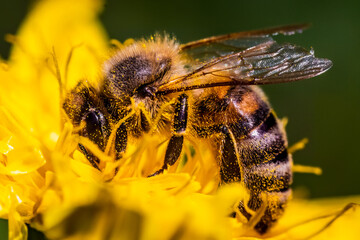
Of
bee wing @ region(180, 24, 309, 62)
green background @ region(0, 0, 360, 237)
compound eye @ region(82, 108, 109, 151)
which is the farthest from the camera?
green background @ region(0, 0, 360, 237)

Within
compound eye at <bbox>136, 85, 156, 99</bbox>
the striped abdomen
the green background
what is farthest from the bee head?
the green background

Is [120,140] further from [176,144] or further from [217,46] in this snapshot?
[217,46]

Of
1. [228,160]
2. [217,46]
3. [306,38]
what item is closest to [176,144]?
[228,160]

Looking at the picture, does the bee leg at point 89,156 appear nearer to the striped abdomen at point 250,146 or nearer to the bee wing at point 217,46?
the striped abdomen at point 250,146

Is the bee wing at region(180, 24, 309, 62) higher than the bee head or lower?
lower

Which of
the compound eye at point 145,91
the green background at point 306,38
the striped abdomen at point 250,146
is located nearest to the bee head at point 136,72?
the compound eye at point 145,91

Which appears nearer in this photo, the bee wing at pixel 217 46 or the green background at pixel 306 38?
the bee wing at pixel 217 46

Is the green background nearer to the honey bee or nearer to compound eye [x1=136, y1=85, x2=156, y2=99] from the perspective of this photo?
the honey bee

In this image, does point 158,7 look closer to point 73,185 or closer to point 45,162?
point 45,162
